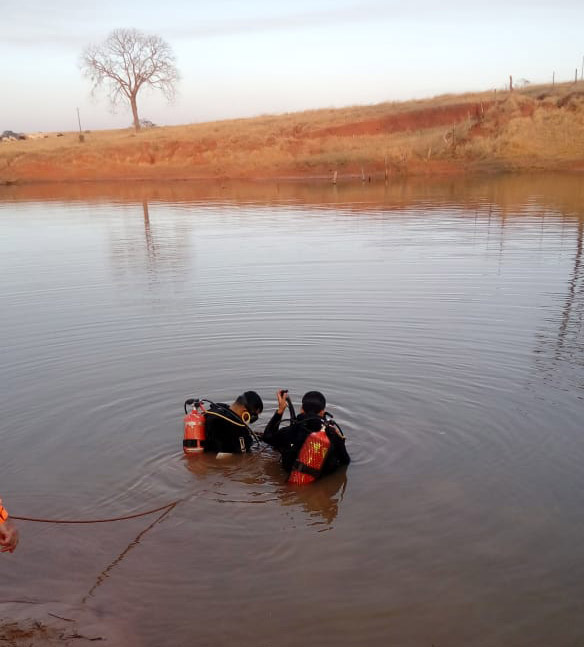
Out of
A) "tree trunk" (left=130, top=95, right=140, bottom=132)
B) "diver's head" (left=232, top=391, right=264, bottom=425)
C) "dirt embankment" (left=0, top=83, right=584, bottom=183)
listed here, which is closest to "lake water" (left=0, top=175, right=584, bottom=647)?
"diver's head" (left=232, top=391, right=264, bottom=425)

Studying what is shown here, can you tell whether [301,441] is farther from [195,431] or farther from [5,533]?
[5,533]

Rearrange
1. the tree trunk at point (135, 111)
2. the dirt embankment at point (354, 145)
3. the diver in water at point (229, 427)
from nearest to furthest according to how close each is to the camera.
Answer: the diver in water at point (229, 427)
the dirt embankment at point (354, 145)
the tree trunk at point (135, 111)

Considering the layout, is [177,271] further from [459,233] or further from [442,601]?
[442,601]

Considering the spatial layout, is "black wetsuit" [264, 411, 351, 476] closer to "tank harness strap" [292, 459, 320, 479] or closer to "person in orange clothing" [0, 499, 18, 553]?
"tank harness strap" [292, 459, 320, 479]

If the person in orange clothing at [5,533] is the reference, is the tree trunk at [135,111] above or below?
above

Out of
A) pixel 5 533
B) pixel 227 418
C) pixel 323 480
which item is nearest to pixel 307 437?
pixel 323 480

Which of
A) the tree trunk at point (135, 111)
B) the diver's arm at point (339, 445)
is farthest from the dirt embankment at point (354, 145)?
the diver's arm at point (339, 445)

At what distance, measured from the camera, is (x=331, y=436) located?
20.1ft

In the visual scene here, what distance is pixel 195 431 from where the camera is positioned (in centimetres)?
665

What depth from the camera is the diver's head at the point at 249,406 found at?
636 centimetres

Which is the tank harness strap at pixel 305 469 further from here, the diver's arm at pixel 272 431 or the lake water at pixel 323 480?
the diver's arm at pixel 272 431

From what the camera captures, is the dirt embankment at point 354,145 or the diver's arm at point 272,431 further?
the dirt embankment at point 354,145

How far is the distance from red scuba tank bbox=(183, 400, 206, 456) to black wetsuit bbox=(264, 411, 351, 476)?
0.62 meters

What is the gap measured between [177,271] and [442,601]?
12.0 m
